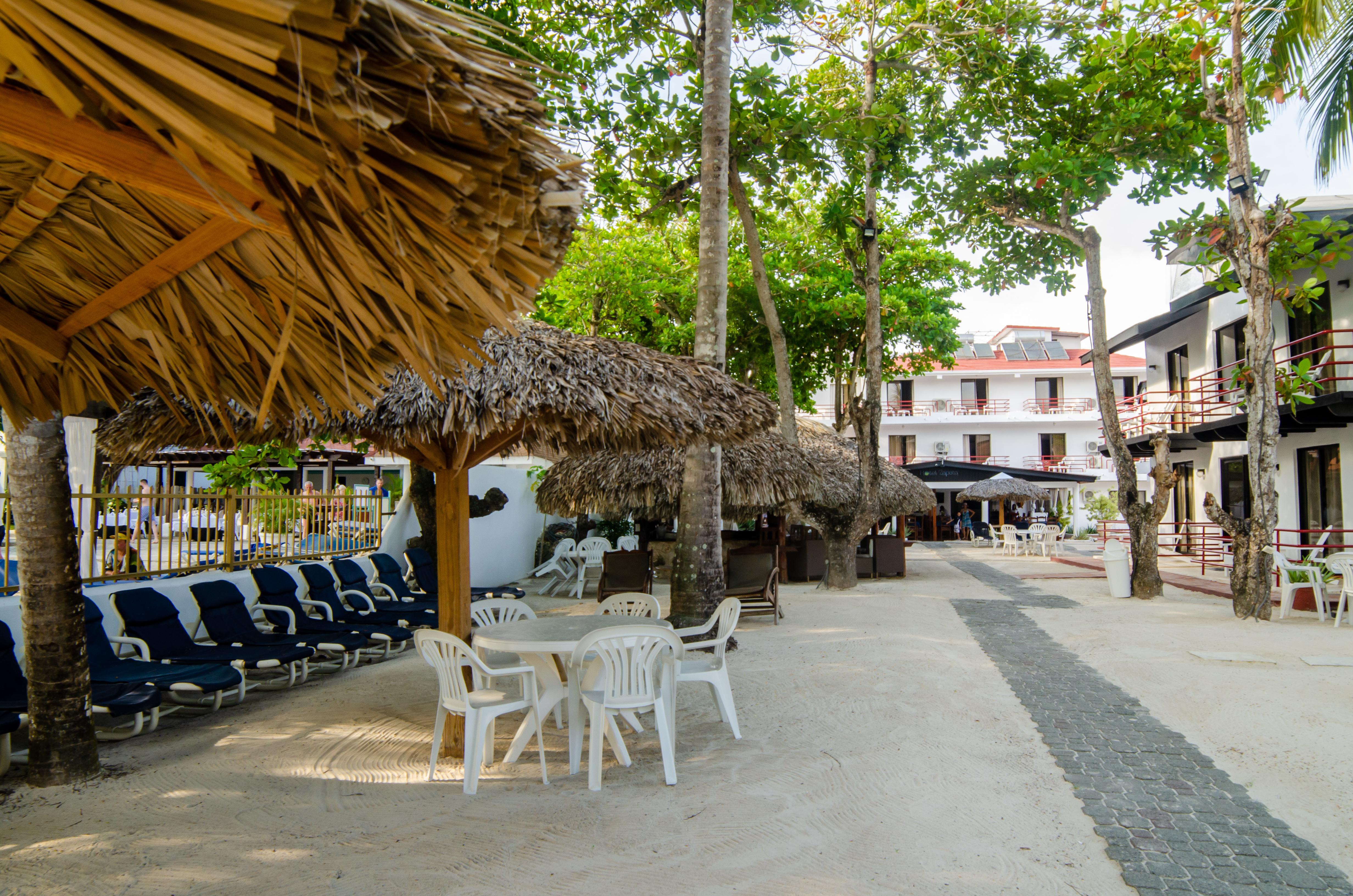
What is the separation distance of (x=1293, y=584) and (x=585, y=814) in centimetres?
1074

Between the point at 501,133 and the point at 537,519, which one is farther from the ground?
the point at 501,133

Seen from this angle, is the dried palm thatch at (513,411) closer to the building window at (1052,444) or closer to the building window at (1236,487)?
the building window at (1236,487)

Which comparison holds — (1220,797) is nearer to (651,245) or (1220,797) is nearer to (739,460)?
(739,460)

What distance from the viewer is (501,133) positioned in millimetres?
1548

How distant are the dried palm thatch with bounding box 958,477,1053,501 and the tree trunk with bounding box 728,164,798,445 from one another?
13585 mm

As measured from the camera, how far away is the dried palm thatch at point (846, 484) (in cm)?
1499

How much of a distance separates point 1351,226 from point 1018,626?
7.31 m

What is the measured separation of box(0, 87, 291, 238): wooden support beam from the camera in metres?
1.52

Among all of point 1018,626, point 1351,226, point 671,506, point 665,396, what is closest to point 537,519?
point 671,506

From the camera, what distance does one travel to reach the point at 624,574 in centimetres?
1166

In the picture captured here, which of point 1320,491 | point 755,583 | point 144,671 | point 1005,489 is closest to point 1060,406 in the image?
point 1005,489

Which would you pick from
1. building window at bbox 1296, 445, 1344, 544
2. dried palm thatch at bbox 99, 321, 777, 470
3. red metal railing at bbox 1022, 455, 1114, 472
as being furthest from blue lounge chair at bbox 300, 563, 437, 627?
red metal railing at bbox 1022, 455, 1114, 472

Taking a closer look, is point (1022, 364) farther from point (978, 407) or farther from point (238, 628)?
point (238, 628)

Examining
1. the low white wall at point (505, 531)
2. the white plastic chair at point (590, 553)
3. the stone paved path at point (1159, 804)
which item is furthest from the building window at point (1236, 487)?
the low white wall at point (505, 531)
